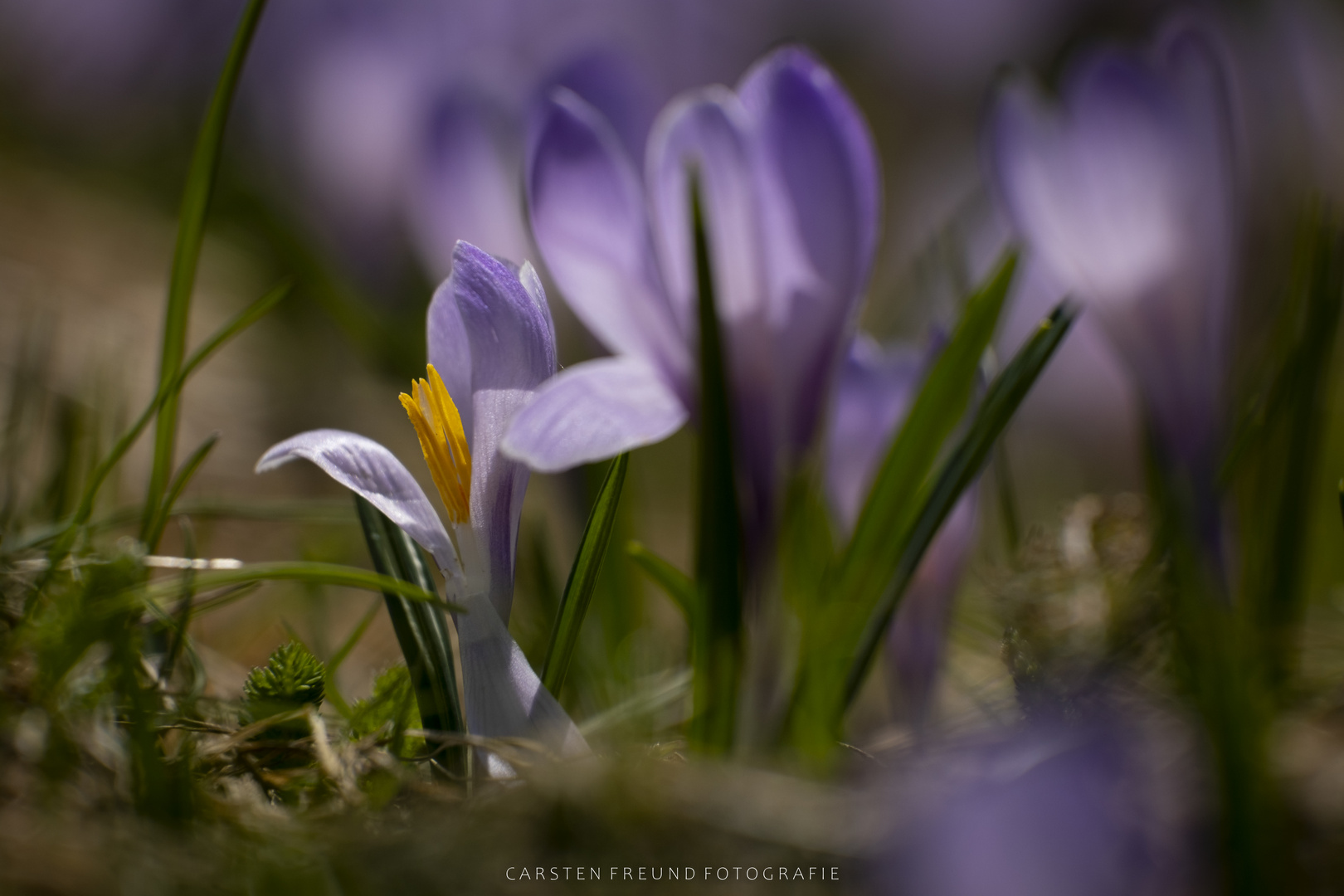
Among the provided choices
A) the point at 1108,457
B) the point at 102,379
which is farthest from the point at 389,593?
the point at 1108,457

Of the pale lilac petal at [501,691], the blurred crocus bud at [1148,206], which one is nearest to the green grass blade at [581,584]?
the pale lilac petal at [501,691]

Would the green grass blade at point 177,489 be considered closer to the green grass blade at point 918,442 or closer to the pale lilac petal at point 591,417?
the pale lilac petal at point 591,417

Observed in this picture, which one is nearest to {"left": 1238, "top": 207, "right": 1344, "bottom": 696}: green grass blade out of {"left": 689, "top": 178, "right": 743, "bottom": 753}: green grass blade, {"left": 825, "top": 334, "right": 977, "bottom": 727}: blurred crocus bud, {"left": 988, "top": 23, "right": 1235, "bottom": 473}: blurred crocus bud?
{"left": 988, "top": 23, "right": 1235, "bottom": 473}: blurred crocus bud

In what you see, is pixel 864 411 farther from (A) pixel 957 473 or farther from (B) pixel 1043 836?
(B) pixel 1043 836

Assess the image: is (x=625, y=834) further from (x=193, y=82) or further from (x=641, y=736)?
(x=193, y=82)

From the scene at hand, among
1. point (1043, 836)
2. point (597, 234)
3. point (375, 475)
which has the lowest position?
point (1043, 836)

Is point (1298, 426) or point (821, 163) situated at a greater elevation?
point (821, 163)

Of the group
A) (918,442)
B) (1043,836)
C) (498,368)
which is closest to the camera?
(1043,836)

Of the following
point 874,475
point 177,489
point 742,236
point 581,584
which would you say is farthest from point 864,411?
point 177,489

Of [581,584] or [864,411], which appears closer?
[581,584]
